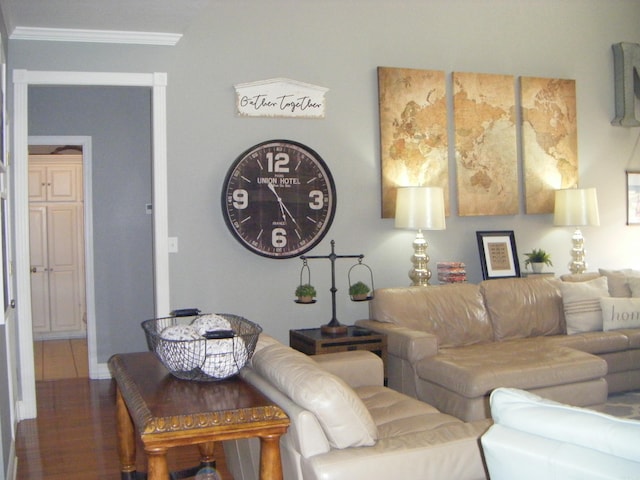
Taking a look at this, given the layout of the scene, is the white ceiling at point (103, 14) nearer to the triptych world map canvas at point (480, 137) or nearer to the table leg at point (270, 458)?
the triptych world map canvas at point (480, 137)

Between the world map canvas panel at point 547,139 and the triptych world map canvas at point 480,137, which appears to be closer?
the triptych world map canvas at point 480,137

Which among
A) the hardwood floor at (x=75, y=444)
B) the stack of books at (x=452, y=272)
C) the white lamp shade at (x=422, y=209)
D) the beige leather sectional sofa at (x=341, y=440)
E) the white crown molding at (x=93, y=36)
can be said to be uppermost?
the white crown molding at (x=93, y=36)

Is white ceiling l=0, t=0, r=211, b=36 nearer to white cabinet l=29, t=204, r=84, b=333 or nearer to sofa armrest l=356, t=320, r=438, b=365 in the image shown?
sofa armrest l=356, t=320, r=438, b=365

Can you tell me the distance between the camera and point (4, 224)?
3764 millimetres

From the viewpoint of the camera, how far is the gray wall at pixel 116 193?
5.89 metres

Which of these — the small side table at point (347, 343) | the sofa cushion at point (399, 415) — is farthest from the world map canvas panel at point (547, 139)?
the sofa cushion at point (399, 415)

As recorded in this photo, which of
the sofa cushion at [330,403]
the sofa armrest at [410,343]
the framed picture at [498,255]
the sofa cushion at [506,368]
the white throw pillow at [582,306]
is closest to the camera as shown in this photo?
the sofa cushion at [330,403]

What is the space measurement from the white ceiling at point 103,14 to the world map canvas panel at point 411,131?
1.63 m

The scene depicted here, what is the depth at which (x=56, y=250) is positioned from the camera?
8281mm

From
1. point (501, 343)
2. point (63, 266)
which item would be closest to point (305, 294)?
point (501, 343)

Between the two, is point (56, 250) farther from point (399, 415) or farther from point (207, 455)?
point (399, 415)

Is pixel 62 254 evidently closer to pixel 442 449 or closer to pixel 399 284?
pixel 399 284

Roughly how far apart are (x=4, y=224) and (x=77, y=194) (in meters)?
4.74

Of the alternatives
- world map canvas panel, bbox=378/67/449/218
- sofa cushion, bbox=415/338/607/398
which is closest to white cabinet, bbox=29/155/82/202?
world map canvas panel, bbox=378/67/449/218
